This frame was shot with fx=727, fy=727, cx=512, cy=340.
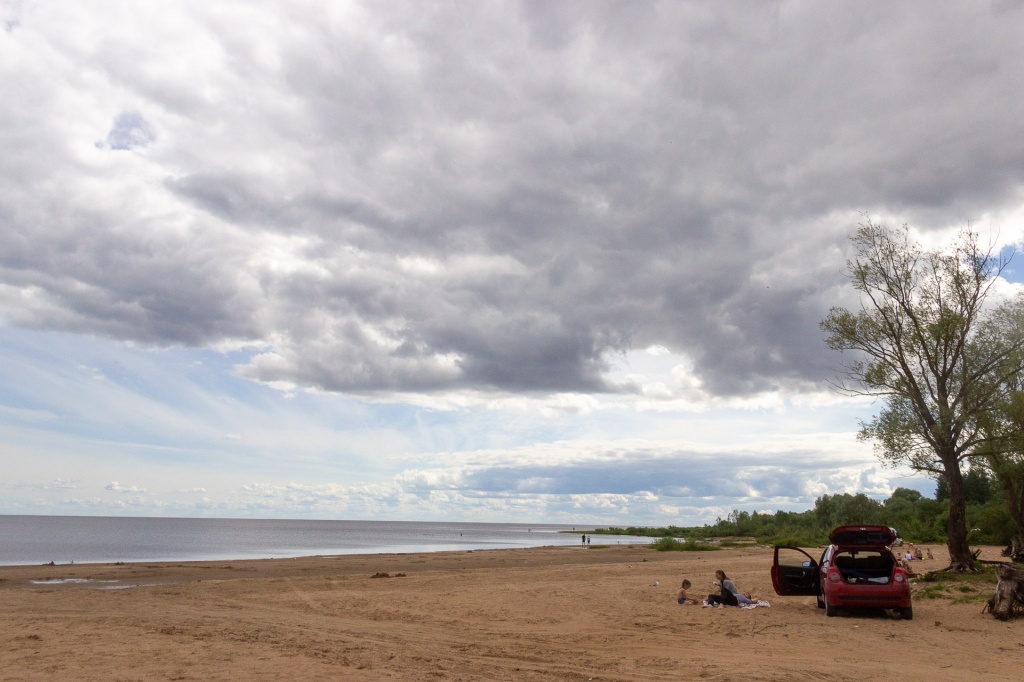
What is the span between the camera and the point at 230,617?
51.6ft

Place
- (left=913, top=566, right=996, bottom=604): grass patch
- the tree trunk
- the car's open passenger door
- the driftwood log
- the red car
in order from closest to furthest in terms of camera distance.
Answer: the red car < the driftwood log < the car's open passenger door < (left=913, top=566, right=996, bottom=604): grass patch < the tree trunk

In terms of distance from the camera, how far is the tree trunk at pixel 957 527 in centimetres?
2306

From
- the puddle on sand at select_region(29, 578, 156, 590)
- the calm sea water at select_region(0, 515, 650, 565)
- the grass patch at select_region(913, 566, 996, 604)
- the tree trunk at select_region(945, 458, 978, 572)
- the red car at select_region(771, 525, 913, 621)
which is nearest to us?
the red car at select_region(771, 525, 913, 621)

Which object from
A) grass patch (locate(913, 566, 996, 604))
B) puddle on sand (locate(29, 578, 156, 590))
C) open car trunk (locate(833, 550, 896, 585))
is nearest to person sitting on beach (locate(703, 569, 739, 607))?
open car trunk (locate(833, 550, 896, 585))

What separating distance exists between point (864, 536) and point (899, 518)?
2437 inches

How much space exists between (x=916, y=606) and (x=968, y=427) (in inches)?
326

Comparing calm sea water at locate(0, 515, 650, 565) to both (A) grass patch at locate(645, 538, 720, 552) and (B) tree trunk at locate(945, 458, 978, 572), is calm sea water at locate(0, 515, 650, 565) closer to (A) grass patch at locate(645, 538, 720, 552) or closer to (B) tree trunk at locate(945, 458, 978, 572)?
(A) grass patch at locate(645, 538, 720, 552)

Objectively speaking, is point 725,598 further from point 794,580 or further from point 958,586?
point 958,586

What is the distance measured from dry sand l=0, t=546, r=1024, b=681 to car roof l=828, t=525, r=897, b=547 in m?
1.59

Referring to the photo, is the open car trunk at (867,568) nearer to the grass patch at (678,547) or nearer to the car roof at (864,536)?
the car roof at (864,536)

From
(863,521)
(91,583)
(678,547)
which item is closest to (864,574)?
(91,583)

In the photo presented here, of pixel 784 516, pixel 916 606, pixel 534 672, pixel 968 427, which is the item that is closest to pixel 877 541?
pixel 916 606

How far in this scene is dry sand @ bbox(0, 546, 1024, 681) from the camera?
1012cm

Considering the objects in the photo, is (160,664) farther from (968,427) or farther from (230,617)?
(968,427)
